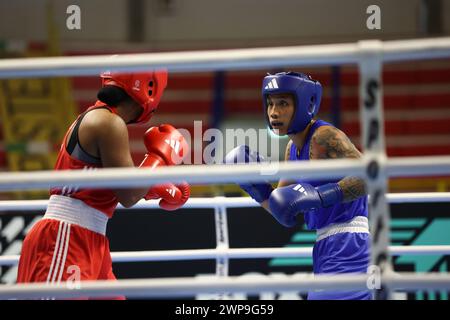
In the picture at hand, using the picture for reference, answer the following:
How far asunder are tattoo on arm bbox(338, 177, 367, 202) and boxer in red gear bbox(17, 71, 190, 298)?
1.94 ft

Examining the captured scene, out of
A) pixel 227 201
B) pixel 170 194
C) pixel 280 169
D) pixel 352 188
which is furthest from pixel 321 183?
pixel 280 169

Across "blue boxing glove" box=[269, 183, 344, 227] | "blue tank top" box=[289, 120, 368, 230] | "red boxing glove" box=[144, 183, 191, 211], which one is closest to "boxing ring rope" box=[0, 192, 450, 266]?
"blue tank top" box=[289, 120, 368, 230]

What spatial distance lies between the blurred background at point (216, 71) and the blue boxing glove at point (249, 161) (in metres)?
4.76

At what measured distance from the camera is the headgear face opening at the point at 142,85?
2.16 metres

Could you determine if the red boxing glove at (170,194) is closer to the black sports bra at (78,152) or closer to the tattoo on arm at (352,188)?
the black sports bra at (78,152)

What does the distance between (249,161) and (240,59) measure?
104 cm

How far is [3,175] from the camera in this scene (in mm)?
1479

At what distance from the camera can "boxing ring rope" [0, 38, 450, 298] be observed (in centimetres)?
137

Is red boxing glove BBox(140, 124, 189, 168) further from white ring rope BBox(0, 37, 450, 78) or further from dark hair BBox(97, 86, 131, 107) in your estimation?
white ring rope BBox(0, 37, 450, 78)

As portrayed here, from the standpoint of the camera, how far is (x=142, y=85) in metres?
2.18

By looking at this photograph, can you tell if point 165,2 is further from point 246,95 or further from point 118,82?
point 118,82
